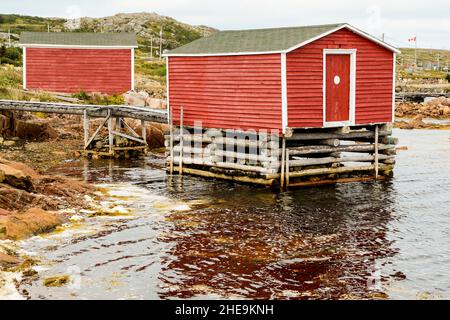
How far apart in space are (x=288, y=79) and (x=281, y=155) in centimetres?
241

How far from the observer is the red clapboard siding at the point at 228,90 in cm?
2216

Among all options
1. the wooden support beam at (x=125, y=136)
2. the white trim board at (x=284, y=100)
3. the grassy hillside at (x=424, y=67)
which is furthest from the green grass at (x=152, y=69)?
the white trim board at (x=284, y=100)

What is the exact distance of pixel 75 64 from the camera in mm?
41875

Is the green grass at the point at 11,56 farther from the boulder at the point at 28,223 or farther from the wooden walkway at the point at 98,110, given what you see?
the boulder at the point at 28,223

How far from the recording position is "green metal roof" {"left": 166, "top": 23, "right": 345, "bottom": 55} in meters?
22.2

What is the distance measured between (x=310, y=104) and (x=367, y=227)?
19.4ft

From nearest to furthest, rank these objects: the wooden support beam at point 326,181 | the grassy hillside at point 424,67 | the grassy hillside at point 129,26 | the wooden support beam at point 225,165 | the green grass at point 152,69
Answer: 1. the wooden support beam at point 225,165
2. the wooden support beam at point 326,181
3. the green grass at point 152,69
4. the grassy hillside at point 424,67
5. the grassy hillside at point 129,26

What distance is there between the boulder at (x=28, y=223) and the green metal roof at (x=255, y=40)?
8.80 m

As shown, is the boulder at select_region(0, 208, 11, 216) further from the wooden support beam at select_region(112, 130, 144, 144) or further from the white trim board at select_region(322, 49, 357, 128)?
the wooden support beam at select_region(112, 130, 144, 144)

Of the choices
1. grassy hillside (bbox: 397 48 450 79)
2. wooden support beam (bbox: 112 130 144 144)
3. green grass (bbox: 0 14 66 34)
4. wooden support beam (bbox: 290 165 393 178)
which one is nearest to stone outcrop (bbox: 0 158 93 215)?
wooden support beam (bbox: 290 165 393 178)

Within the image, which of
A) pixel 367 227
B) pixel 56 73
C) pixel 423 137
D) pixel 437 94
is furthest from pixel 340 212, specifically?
pixel 437 94

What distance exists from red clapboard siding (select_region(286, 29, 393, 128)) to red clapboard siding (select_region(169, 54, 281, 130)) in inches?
21.9

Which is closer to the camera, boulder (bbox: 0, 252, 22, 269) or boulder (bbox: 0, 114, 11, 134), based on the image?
boulder (bbox: 0, 252, 22, 269)
